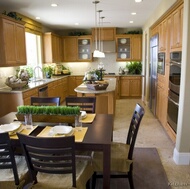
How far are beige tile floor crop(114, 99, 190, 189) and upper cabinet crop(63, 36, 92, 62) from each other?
2898mm

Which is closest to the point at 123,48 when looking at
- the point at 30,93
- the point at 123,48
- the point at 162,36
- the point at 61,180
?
the point at 123,48

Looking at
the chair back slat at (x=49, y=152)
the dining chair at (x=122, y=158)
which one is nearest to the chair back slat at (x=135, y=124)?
the dining chair at (x=122, y=158)

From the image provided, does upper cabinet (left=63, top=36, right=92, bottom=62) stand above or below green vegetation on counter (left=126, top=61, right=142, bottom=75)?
above

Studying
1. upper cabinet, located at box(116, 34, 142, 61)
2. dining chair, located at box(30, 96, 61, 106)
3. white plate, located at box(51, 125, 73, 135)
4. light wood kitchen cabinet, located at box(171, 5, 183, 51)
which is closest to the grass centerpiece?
white plate, located at box(51, 125, 73, 135)

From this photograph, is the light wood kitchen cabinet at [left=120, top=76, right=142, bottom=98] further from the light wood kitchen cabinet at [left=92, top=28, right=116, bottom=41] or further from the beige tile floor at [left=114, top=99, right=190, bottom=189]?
the light wood kitchen cabinet at [left=92, top=28, right=116, bottom=41]

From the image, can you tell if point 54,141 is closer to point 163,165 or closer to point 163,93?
point 163,165

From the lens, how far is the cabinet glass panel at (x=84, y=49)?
A: 26.6 ft

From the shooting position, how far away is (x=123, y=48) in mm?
7949

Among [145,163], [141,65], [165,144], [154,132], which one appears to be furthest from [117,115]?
[141,65]

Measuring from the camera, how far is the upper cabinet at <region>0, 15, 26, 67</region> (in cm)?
405

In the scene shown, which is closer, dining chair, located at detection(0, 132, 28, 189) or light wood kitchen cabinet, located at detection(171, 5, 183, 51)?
dining chair, located at detection(0, 132, 28, 189)

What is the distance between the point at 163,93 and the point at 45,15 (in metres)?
3.55

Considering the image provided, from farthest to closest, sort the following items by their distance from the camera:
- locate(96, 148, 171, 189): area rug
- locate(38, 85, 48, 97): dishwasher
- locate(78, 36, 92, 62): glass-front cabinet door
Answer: locate(78, 36, 92, 62): glass-front cabinet door < locate(38, 85, 48, 97): dishwasher < locate(96, 148, 171, 189): area rug

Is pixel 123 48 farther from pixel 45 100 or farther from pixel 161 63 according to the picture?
pixel 45 100
